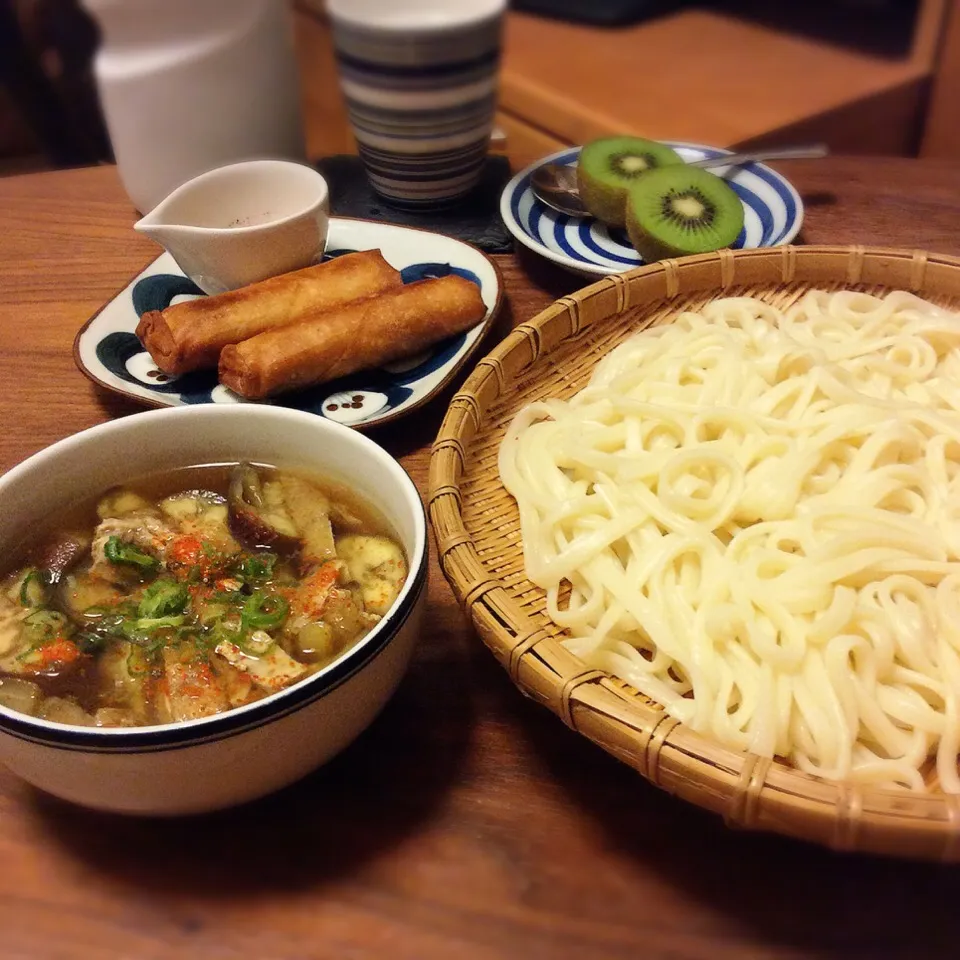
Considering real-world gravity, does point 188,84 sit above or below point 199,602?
above

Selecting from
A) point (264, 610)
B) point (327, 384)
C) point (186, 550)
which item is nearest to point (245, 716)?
point (264, 610)

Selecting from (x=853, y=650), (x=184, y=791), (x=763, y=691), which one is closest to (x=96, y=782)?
(x=184, y=791)

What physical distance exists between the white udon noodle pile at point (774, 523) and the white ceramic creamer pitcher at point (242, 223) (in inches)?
20.4

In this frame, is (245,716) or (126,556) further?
(126,556)

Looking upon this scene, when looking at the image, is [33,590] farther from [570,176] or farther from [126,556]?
[570,176]

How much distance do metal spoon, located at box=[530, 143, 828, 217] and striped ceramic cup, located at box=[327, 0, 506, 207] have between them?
0.16m

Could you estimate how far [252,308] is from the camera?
130 centimetres

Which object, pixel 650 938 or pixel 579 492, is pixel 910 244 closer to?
pixel 579 492

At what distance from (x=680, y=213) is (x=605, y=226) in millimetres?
178

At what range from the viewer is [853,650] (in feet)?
2.82

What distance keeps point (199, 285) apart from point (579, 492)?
29.8 inches

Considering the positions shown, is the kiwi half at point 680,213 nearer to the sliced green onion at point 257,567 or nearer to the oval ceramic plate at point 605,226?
the oval ceramic plate at point 605,226

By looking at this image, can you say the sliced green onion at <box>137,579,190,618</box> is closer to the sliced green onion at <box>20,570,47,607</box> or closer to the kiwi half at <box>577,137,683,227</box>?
the sliced green onion at <box>20,570,47,607</box>

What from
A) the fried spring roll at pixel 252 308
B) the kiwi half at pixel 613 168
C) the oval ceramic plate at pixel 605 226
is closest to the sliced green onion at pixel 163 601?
the fried spring roll at pixel 252 308
